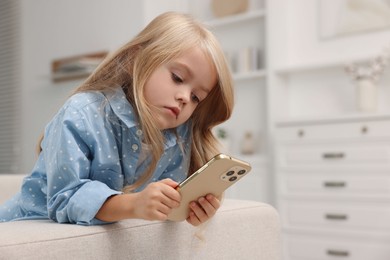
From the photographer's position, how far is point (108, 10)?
476 cm

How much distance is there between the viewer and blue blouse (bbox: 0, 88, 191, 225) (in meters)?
1.04

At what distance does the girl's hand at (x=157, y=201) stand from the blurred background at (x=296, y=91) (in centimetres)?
197

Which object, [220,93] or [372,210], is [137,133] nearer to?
[220,93]

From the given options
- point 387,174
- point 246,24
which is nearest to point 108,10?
point 246,24

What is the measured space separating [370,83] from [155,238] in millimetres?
2608

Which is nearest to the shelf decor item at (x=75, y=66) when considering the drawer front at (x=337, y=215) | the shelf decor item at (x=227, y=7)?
the shelf decor item at (x=227, y=7)

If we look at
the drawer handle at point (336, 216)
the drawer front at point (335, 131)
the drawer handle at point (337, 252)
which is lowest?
the drawer handle at point (337, 252)

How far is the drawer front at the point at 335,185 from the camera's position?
119 inches

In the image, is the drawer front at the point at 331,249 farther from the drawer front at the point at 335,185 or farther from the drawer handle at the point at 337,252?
the drawer front at the point at 335,185

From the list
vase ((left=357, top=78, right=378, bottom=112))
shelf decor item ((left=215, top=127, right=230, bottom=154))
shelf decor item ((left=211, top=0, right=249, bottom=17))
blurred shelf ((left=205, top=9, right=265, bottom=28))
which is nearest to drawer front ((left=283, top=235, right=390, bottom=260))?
vase ((left=357, top=78, right=378, bottom=112))

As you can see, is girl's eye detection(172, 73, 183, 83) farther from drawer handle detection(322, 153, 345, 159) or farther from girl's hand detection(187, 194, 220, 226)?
drawer handle detection(322, 153, 345, 159)

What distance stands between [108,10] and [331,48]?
2.08m

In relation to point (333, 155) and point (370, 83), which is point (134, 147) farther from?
point (370, 83)

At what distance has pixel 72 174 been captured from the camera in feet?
3.47
